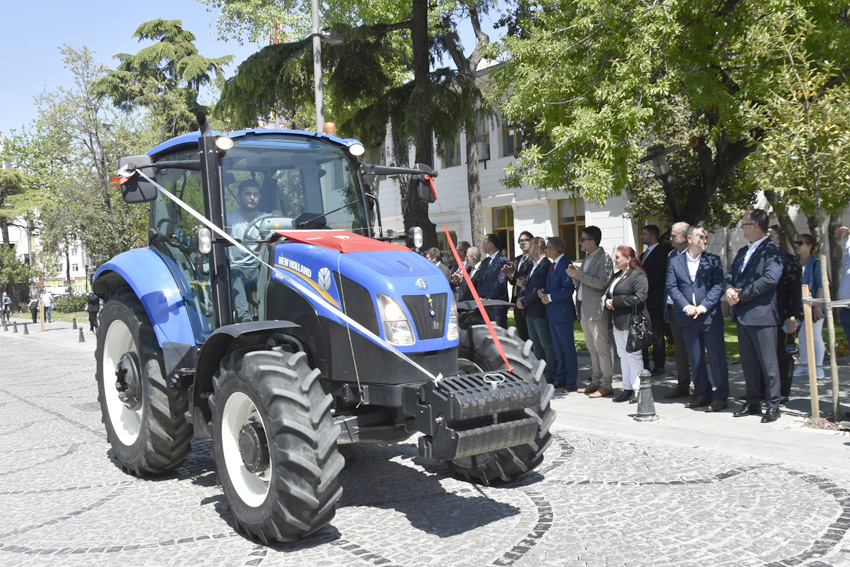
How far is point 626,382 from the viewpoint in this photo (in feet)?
30.8

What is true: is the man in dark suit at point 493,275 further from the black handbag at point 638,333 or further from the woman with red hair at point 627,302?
the black handbag at point 638,333

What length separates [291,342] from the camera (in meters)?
5.31

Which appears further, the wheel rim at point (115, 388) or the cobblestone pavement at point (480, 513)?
the wheel rim at point (115, 388)

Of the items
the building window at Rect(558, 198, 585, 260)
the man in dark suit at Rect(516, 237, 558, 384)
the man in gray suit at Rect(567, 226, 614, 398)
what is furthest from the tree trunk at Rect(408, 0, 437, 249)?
the building window at Rect(558, 198, 585, 260)

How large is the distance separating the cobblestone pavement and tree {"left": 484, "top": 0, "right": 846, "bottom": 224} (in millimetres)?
3515

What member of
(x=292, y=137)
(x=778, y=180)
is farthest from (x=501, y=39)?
(x=292, y=137)

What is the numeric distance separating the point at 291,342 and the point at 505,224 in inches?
1013

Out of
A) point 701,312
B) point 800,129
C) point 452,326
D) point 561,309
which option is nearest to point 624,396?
point 561,309

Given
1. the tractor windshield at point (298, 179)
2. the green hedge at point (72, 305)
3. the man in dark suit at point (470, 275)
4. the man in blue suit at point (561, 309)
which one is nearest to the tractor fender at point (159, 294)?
the tractor windshield at point (298, 179)

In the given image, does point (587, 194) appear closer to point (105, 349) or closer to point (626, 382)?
point (626, 382)

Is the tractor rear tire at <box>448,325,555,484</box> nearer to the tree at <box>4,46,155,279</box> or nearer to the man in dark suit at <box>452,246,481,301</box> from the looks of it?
the man in dark suit at <box>452,246,481,301</box>

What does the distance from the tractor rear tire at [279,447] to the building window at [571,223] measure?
2330cm

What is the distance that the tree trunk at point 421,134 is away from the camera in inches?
603

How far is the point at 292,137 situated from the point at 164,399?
8.05ft
